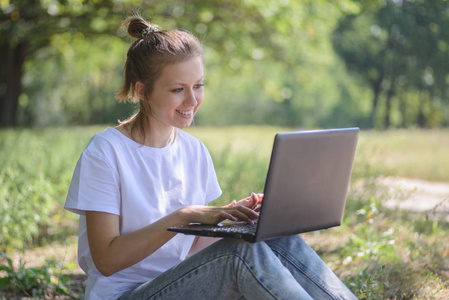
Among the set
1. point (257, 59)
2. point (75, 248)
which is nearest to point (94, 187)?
point (75, 248)

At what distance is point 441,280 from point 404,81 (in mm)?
21829

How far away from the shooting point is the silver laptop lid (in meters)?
1.66

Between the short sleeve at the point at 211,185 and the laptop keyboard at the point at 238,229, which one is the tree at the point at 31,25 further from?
the laptop keyboard at the point at 238,229

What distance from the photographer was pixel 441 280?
285 cm

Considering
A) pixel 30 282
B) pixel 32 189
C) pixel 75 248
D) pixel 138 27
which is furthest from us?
pixel 75 248

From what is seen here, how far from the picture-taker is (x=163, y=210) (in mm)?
2033

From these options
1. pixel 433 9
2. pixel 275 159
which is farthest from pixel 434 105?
pixel 275 159

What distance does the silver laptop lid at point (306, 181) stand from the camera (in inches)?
65.4

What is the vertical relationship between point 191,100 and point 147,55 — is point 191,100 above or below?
below

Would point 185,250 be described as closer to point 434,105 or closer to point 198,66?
point 198,66

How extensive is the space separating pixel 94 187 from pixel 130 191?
0.45ft

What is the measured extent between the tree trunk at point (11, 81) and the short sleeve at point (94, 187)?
36.2ft

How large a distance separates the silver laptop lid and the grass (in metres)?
0.72

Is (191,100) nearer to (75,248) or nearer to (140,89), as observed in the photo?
(140,89)
